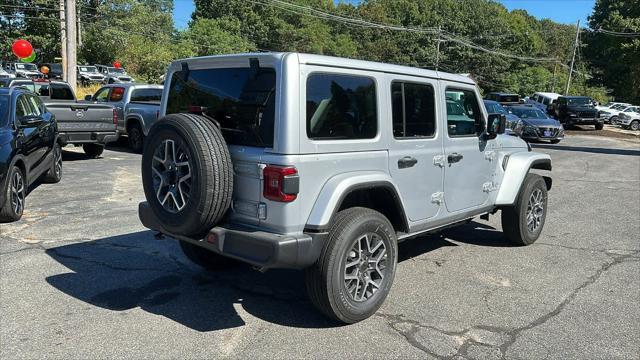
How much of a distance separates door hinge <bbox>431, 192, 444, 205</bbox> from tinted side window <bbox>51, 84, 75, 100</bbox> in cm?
1176

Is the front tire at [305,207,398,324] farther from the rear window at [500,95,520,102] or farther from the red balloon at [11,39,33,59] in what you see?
the red balloon at [11,39,33,59]

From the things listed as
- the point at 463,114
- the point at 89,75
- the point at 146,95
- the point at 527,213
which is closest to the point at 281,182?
the point at 463,114

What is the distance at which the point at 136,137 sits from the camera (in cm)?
1377

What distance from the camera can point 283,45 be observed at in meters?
79.0

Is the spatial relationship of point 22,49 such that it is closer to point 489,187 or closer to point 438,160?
point 489,187

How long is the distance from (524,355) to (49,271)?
4.14 m

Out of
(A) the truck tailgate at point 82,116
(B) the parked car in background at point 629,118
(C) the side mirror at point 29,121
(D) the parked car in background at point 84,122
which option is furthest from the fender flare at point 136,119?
(B) the parked car in background at point 629,118

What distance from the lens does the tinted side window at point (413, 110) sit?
4270 mm

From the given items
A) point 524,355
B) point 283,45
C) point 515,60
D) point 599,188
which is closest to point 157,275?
point 524,355

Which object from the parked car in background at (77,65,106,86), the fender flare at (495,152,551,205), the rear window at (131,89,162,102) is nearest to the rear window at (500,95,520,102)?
the rear window at (131,89,162,102)

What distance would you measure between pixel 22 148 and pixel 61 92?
7185 mm

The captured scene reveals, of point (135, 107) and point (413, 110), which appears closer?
point (413, 110)

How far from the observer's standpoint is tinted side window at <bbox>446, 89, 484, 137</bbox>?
492cm

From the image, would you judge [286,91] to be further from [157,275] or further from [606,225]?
[606,225]
